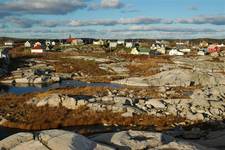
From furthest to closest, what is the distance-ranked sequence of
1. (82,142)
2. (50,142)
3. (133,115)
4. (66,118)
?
(133,115), (66,118), (82,142), (50,142)

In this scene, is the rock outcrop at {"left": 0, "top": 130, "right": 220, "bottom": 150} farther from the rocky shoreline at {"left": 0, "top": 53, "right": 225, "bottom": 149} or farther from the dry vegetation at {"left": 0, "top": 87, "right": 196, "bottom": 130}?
the dry vegetation at {"left": 0, "top": 87, "right": 196, "bottom": 130}

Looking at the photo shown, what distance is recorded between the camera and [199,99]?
52438 mm

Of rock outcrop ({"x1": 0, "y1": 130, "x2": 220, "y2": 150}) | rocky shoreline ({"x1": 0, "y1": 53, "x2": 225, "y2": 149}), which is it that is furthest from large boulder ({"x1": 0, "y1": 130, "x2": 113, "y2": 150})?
rocky shoreline ({"x1": 0, "y1": 53, "x2": 225, "y2": 149})

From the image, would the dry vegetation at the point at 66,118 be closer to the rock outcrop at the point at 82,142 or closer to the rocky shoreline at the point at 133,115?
the rocky shoreline at the point at 133,115

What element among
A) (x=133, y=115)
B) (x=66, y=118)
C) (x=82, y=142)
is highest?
(x=82, y=142)

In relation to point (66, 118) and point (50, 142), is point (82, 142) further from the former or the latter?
point (66, 118)

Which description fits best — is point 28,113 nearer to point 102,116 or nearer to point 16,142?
point 102,116

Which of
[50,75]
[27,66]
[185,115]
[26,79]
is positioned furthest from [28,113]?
[27,66]

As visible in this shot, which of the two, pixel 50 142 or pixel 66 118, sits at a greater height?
pixel 50 142

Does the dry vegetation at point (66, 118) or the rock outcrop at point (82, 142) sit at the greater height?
the rock outcrop at point (82, 142)

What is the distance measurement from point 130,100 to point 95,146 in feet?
98.3

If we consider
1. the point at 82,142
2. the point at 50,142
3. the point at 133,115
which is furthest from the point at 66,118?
the point at 50,142

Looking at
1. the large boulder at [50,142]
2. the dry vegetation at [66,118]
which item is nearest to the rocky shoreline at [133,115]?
the dry vegetation at [66,118]

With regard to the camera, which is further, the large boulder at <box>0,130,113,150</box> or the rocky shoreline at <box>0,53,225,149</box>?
the rocky shoreline at <box>0,53,225,149</box>
